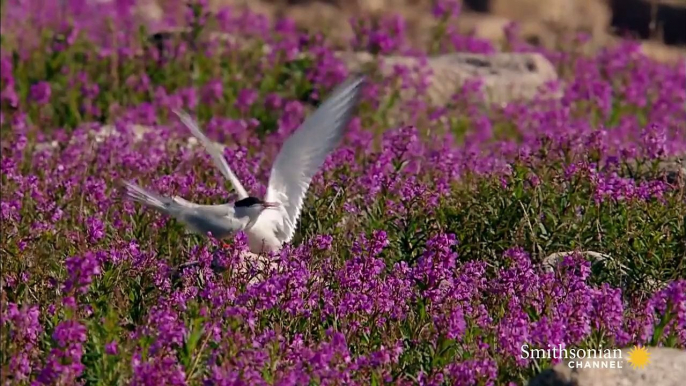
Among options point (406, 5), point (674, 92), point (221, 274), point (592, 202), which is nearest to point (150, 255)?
point (221, 274)

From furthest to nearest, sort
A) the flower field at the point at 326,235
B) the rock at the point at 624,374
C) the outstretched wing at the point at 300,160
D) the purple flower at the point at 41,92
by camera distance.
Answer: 1. the purple flower at the point at 41,92
2. the outstretched wing at the point at 300,160
3. the flower field at the point at 326,235
4. the rock at the point at 624,374

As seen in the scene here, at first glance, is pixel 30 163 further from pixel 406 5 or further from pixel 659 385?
pixel 406 5

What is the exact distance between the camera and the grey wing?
7.07 m

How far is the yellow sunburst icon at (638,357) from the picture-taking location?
5105 mm

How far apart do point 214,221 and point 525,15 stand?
12805 millimetres

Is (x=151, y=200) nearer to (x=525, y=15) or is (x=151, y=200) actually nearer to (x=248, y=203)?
(x=248, y=203)

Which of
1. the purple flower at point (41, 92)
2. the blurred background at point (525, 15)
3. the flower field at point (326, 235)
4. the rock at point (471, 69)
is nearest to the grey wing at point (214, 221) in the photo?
the flower field at point (326, 235)

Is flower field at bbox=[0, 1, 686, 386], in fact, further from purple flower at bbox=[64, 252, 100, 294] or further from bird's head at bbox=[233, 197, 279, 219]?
bird's head at bbox=[233, 197, 279, 219]

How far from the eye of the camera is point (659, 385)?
16.5ft

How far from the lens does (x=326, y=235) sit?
6.99m

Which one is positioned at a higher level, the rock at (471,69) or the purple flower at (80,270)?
the purple flower at (80,270)

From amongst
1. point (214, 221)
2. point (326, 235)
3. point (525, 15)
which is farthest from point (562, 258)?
point (525, 15)

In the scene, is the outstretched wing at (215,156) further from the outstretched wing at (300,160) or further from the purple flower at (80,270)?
the purple flower at (80,270)

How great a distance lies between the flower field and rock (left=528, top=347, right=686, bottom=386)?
383 millimetres
